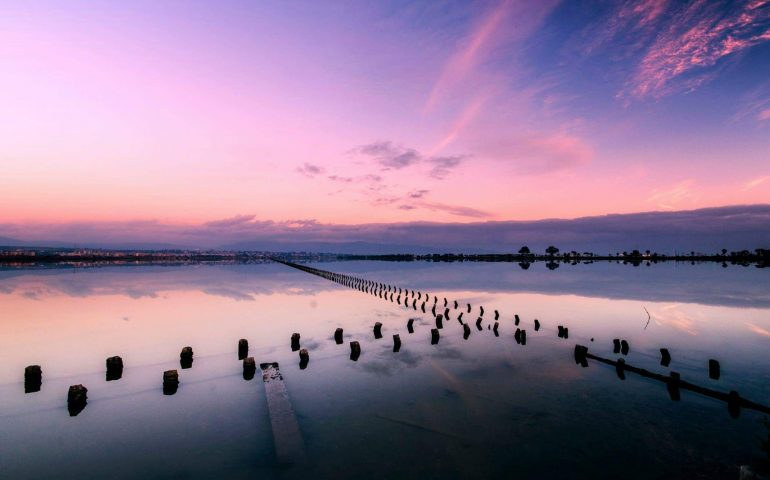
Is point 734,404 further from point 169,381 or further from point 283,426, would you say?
point 169,381

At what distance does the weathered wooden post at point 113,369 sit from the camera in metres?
17.6

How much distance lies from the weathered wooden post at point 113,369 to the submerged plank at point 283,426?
7272 mm

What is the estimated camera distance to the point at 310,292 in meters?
56.5

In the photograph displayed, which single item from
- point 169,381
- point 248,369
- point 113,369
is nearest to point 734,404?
point 248,369

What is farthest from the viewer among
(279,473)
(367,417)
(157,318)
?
(157,318)

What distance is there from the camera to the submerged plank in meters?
10.8

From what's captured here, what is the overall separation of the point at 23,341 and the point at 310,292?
32.9m

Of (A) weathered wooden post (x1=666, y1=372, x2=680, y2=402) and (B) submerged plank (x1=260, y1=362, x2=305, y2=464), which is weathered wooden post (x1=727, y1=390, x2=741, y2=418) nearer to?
(A) weathered wooden post (x1=666, y1=372, x2=680, y2=402)

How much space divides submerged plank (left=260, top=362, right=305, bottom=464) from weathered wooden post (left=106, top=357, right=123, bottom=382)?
7.27 metres

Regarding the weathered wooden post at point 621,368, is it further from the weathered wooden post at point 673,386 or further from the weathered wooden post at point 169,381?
the weathered wooden post at point 169,381

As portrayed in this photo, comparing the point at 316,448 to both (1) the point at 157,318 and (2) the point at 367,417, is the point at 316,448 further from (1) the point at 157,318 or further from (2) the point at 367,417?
(1) the point at 157,318

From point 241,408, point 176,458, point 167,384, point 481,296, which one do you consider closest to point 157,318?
point 167,384

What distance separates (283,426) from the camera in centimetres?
1207

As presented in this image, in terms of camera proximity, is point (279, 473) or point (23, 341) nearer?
point (279, 473)
